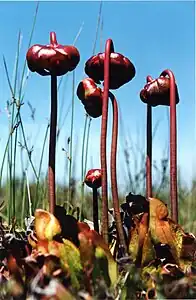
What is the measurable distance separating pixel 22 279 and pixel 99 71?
52 centimetres

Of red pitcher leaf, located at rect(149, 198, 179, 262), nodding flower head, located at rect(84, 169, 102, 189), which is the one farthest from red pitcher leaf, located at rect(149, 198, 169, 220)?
nodding flower head, located at rect(84, 169, 102, 189)

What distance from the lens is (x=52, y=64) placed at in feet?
3.85

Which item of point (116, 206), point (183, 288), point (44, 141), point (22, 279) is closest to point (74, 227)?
point (116, 206)

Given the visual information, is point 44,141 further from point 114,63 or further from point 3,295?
point 3,295

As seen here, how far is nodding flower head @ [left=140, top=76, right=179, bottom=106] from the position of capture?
4.30ft

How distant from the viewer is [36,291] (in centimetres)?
83

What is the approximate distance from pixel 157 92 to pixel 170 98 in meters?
0.06

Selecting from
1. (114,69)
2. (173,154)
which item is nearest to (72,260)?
(173,154)

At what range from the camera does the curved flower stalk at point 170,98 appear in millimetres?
1250

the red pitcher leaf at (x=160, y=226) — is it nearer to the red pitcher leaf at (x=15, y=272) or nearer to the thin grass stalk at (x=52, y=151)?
the thin grass stalk at (x=52, y=151)

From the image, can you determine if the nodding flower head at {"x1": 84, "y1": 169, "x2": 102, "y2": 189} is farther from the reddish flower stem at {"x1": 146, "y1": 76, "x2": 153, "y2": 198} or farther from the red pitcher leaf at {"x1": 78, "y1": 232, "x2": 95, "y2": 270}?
the red pitcher leaf at {"x1": 78, "y1": 232, "x2": 95, "y2": 270}

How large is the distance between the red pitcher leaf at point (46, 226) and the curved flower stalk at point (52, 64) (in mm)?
74

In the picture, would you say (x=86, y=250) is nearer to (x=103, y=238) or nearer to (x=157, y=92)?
(x=103, y=238)

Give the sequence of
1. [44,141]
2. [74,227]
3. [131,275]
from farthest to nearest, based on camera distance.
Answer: [44,141]
[74,227]
[131,275]
